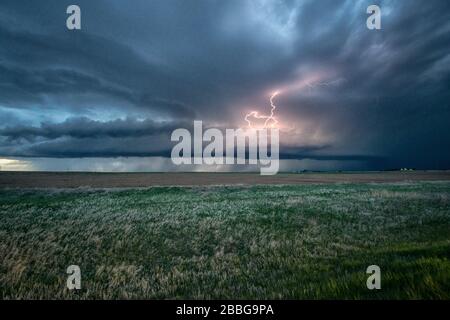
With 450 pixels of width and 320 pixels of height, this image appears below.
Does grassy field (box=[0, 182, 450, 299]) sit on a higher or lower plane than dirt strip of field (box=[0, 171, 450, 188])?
higher

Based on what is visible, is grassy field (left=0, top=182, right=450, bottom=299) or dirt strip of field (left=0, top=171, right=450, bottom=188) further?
dirt strip of field (left=0, top=171, right=450, bottom=188)

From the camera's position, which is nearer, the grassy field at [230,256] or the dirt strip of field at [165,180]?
the grassy field at [230,256]

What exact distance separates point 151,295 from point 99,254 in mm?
4227

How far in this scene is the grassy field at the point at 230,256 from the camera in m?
5.58

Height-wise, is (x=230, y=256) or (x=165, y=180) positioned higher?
(x=230, y=256)

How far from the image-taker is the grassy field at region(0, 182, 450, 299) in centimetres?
558

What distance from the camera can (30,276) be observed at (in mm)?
7137

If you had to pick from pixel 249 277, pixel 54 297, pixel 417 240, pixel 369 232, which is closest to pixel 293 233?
pixel 369 232

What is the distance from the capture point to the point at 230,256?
8.91m

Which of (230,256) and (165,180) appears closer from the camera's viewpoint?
(230,256)

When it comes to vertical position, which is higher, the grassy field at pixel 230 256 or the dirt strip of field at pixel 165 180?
the grassy field at pixel 230 256
